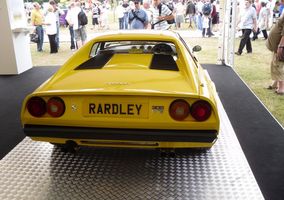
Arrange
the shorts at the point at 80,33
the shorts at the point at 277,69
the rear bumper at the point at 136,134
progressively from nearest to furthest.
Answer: the rear bumper at the point at 136,134
the shorts at the point at 277,69
the shorts at the point at 80,33

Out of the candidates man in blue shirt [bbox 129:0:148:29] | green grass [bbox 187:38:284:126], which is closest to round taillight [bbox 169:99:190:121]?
green grass [bbox 187:38:284:126]

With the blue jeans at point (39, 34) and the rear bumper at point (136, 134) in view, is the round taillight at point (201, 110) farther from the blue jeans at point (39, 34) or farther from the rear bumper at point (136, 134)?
the blue jeans at point (39, 34)

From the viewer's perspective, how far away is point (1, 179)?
103 inches

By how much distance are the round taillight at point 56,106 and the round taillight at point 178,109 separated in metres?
0.78

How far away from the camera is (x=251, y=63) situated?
8539mm

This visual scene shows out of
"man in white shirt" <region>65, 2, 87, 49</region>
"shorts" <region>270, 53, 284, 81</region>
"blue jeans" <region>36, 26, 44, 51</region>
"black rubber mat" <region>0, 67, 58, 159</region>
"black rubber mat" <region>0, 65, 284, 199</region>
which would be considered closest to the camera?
"black rubber mat" <region>0, 65, 284, 199</region>

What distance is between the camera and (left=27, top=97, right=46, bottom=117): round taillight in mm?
2461

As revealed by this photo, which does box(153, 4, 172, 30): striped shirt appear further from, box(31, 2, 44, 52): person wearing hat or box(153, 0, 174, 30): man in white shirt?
box(31, 2, 44, 52): person wearing hat

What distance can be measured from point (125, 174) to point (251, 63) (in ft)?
22.1

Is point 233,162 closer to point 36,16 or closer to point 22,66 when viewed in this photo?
point 22,66

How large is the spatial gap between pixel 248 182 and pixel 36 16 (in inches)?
372

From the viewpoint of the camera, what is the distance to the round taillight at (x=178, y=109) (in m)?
2.32

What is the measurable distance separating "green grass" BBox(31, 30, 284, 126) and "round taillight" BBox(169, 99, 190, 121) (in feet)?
8.38

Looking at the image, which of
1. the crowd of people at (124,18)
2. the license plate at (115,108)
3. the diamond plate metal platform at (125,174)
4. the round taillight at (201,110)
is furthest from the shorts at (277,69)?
the license plate at (115,108)
